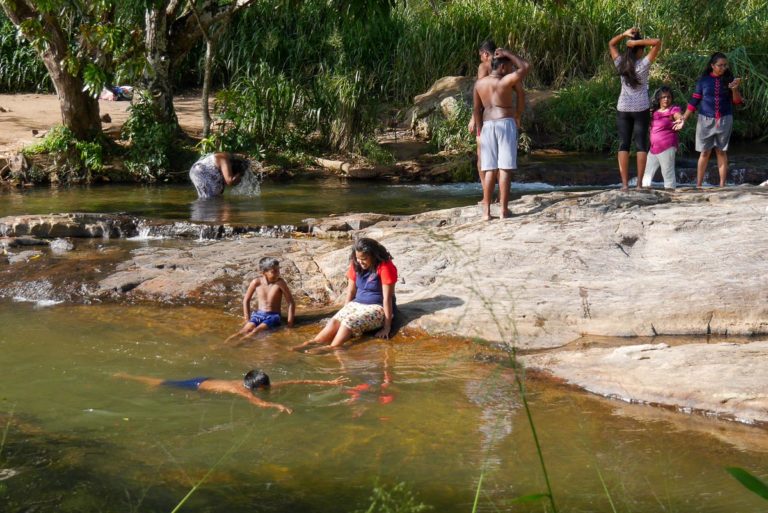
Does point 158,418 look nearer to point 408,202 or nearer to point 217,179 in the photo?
point 217,179

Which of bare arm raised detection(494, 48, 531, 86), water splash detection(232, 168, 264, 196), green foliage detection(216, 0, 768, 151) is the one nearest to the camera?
bare arm raised detection(494, 48, 531, 86)

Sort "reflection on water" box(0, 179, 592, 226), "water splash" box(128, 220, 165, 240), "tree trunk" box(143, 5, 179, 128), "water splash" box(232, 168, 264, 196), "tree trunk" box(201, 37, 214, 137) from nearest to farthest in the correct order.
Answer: "water splash" box(128, 220, 165, 240) < "reflection on water" box(0, 179, 592, 226) < "water splash" box(232, 168, 264, 196) < "tree trunk" box(201, 37, 214, 137) < "tree trunk" box(143, 5, 179, 128)

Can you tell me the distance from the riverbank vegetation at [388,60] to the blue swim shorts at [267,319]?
6688 mm

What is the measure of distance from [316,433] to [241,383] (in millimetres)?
928

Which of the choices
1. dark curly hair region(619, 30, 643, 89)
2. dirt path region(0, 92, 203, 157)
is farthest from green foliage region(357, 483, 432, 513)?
dirt path region(0, 92, 203, 157)

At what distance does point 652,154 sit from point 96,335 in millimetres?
5596

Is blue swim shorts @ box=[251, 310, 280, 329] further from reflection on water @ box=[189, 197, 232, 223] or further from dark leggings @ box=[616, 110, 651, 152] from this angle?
dark leggings @ box=[616, 110, 651, 152]

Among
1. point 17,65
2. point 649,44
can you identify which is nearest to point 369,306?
point 649,44

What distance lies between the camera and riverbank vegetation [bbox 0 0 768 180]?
48.3 ft

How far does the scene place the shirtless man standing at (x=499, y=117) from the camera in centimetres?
812

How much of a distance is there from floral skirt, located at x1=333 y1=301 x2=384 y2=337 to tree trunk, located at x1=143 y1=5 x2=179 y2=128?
788cm

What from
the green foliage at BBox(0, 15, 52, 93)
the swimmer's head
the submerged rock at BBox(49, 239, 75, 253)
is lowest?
the swimmer's head

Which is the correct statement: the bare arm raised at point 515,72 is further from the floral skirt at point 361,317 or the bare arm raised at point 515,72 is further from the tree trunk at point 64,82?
the tree trunk at point 64,82

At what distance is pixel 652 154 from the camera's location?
939 cm
